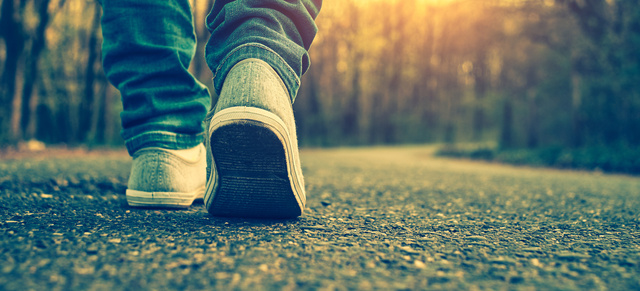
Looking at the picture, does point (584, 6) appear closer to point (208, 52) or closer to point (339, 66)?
point (208, 52)

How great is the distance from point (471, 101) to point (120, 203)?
96.1 ft

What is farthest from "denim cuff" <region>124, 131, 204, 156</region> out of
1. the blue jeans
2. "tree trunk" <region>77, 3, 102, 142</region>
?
"tree trunk" <region>77, 3, 102, 142</region>

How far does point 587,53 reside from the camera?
381 inches

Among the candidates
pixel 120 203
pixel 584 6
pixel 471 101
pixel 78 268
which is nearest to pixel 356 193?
pixel 120 203

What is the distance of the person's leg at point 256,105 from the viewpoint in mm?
1078

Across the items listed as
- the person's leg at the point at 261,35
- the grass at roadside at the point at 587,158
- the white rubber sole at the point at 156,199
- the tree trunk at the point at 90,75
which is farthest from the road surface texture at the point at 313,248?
the tree trunk at the point at 90,75

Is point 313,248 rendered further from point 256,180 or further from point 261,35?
point 261,35

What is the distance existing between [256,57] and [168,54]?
50 cm

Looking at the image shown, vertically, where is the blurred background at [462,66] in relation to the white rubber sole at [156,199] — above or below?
above

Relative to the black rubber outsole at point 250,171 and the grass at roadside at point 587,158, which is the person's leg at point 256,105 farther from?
the grass at roadside at point 587,158

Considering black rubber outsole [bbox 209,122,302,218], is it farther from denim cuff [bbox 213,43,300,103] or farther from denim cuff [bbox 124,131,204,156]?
denim cuff [bbox 124,131,204,156]

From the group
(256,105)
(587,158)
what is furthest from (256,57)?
(587,158)

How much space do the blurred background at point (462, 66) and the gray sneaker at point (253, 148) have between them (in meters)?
6.81

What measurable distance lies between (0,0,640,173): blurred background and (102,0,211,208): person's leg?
664 cm
